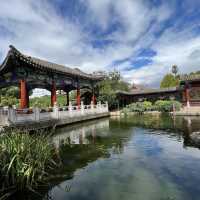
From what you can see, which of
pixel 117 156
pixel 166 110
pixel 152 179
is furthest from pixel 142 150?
pixel 166 110

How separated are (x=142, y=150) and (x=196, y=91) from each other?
65.2 feet

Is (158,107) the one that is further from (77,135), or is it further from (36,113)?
(36,113)

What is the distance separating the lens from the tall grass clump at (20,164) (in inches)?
160

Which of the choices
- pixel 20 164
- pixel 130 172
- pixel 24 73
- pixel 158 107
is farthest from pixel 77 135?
pixel 158 107

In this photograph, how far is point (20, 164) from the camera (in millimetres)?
4098

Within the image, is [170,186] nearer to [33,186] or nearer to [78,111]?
[33,186]

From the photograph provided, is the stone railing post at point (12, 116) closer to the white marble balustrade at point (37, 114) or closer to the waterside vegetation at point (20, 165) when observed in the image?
the white marble balustrade at point (37, 114)

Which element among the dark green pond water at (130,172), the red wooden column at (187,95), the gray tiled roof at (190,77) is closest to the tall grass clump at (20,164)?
the dark green pond water at (130,172)

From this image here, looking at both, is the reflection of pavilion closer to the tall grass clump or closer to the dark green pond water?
the dark green pond water

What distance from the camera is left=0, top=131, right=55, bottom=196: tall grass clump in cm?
405

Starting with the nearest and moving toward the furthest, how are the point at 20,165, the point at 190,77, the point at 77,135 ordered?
the point at 20,165 < the point at 77,135 < the point at 190,77

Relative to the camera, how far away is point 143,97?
3616 centimetres

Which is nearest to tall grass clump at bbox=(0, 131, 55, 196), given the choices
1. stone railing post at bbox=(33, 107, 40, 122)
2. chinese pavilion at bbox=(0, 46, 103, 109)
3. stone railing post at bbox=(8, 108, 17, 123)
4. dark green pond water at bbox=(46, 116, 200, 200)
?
dark green pond water at bbox=(46, 116, 200, 200)

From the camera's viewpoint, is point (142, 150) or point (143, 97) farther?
point (143, 97)
